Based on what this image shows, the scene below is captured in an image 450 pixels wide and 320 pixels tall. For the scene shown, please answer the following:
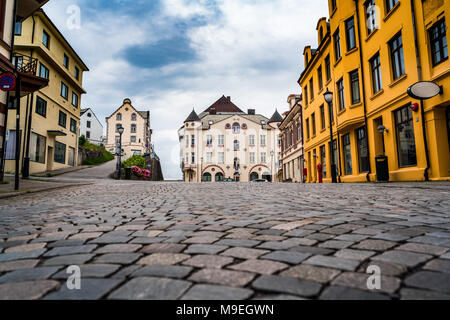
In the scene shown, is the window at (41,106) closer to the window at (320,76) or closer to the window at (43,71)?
the window at (43,71)

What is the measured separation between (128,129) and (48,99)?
39.5m

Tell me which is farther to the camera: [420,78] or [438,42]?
[420,78]

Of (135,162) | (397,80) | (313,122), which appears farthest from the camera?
(135,162)

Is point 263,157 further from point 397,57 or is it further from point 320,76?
point 397,57

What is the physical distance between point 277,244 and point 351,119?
15.7 metres

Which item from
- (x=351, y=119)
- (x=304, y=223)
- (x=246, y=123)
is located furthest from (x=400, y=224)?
(x=246, y=123)

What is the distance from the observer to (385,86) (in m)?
14.0

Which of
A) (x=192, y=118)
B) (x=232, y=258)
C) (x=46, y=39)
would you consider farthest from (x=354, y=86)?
(x=192, y=118)

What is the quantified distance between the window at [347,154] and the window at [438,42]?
7248mm

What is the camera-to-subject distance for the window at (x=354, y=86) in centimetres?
1692

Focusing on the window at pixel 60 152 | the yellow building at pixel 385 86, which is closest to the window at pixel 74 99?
the window at pixel 60 152

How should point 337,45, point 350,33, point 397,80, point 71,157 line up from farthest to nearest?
point 71,157 < point 337,45 < point 350,33 < point 397,80

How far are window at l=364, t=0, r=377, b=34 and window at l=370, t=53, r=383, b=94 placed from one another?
1.43 m
